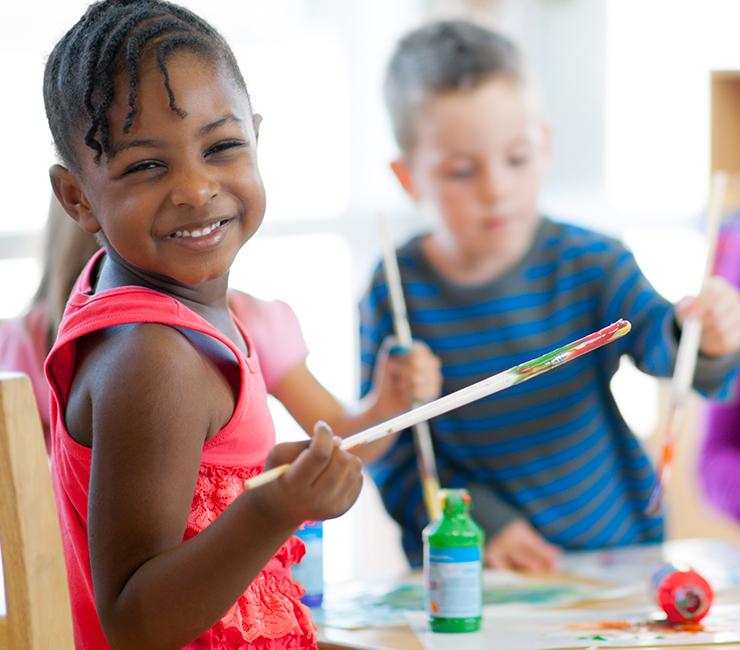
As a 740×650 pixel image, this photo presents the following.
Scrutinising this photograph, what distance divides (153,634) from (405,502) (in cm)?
78

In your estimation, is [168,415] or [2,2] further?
[2,2]

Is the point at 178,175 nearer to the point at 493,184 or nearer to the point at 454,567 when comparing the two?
the point at 454,567

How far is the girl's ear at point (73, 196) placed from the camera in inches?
24.7

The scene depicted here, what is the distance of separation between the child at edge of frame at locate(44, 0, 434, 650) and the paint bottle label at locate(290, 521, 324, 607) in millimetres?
244

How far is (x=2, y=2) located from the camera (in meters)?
2.18

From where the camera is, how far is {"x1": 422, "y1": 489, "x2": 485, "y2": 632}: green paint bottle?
2.52ft

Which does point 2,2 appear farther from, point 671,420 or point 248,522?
point 248,522

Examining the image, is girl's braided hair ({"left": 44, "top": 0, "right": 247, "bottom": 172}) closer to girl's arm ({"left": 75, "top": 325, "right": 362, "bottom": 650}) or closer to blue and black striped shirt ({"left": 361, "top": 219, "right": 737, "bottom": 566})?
girl's arm ({"left": 75, "top": 325, "right": 362, "bottom": 650})

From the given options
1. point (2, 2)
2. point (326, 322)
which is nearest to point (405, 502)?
point (326, 322)

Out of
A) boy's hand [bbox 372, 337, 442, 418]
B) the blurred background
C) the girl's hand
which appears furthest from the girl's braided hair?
the blurred background

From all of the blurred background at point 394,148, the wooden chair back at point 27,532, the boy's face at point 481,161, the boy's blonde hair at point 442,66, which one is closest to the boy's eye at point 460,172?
the boy's face at point 481,161

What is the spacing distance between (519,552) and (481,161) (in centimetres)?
55

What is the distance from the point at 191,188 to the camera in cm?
57

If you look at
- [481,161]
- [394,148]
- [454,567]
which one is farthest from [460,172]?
[394,148]
